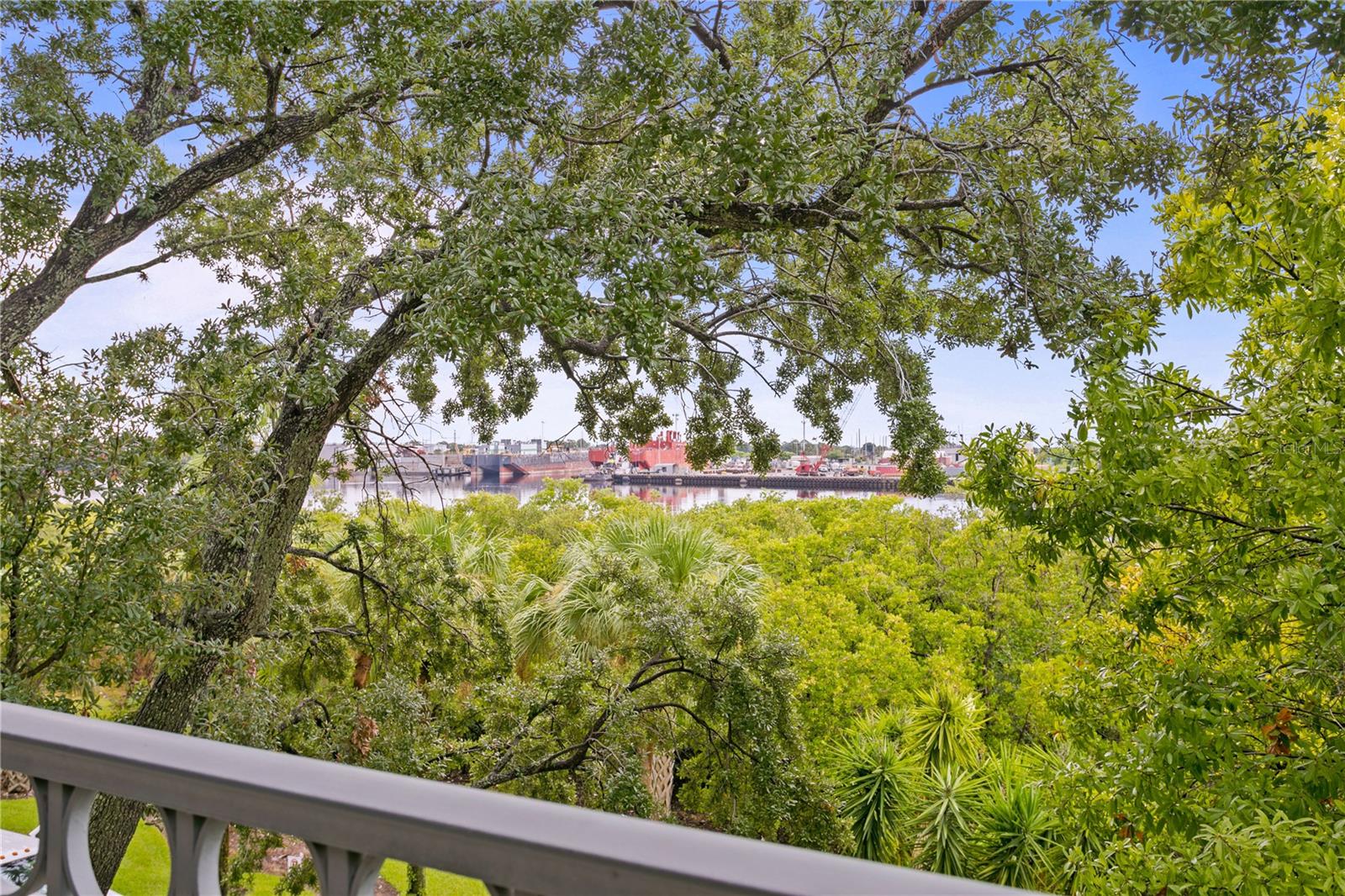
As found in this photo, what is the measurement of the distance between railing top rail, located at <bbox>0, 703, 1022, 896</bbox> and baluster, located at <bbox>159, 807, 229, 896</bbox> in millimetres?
44

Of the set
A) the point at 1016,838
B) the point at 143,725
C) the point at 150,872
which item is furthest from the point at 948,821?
the point at 150,872

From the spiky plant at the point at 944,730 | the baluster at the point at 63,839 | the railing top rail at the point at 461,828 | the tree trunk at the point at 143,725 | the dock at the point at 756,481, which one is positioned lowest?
the spiky plant at the point at 944,730

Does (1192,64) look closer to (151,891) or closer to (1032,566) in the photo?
(1032,566)

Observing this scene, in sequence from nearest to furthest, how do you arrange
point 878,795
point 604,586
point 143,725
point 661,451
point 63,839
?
1. point 63,839
2. point 143,725
3. point 604,586
4. point 661,451
5. point 878,795

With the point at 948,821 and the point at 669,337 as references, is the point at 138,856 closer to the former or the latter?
the point at 669,337

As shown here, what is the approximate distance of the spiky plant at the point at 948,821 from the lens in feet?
25.0

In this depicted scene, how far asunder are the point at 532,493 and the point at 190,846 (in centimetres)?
1484

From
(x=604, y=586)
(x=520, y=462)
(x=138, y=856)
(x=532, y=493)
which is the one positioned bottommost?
(x=138, y=856)

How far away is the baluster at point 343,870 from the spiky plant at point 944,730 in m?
8.43

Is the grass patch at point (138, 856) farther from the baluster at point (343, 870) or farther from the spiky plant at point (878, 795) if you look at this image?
the baluster at point (343, 870)

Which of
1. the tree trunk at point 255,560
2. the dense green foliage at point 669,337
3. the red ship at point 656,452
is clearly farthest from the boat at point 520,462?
the tree trunk at point 255,560

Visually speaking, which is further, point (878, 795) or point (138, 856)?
point (878, 795)

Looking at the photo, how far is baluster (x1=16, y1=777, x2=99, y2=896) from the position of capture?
972mm

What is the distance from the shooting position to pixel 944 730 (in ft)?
28.0
